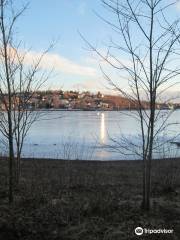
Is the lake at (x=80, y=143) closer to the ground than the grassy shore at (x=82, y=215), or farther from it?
closer to the ground

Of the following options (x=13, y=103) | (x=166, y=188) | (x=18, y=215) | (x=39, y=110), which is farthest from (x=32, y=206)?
(x=39, y=110)

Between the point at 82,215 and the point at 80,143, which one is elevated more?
the point at 82,215

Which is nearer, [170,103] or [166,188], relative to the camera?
[170,103]

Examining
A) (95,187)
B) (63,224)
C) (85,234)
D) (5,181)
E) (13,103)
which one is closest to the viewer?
(85,234)

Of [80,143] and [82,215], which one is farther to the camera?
[80,143]

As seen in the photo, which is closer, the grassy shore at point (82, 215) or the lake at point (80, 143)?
the grassy shore at point (82, 215)

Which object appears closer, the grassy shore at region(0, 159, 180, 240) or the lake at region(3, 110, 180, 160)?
the grassy shore at region(0, 159, 180, 240)

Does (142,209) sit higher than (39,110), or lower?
lower

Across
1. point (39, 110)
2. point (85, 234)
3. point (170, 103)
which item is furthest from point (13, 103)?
point (85, 234)

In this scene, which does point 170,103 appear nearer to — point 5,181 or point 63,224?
point 63,224

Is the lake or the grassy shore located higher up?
the grassy shore

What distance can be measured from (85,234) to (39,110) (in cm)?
610

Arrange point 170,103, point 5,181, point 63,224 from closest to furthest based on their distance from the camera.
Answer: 1. point 63,224
2. point 170,103
3. point 5,181

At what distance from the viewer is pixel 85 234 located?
20.0ft
